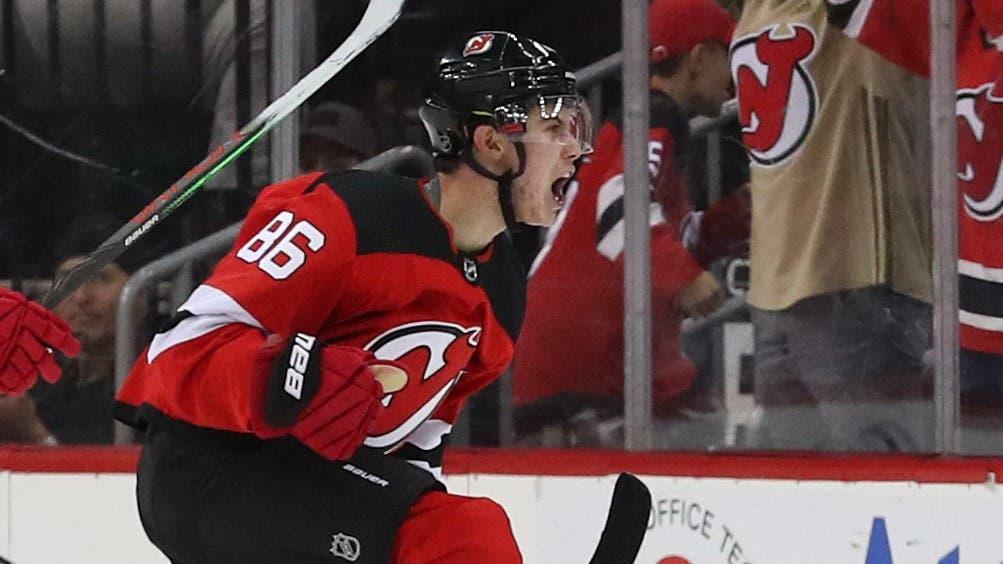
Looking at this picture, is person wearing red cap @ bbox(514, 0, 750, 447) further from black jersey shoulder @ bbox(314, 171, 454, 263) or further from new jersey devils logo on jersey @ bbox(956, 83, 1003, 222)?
black jersey shoulder @ bbox(314, 171, 454, 263)

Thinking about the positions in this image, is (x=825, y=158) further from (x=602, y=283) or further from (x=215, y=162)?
(x=215, y=162)

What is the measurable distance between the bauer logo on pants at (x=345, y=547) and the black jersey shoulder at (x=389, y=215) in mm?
315

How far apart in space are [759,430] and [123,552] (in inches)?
50.6

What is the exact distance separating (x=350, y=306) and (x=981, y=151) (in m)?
1.32

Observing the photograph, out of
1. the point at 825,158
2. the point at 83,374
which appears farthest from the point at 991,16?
the point at 83,374

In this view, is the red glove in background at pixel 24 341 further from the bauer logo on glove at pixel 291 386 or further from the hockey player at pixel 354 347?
the bauer logo on glove at pixel 291 386

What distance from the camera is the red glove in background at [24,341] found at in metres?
2.49

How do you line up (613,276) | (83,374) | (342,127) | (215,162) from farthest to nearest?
(83,374) < (342,127) < (613,276) < (215,162)

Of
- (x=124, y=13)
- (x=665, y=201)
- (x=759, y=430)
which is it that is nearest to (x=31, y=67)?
(x=124, y=13)

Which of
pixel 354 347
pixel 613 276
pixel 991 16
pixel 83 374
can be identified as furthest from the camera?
pixel 83 374

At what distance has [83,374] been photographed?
410 centimetres

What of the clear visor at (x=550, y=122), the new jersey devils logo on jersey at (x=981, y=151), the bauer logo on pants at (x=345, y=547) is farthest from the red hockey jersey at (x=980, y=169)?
the bauer logo on pants at (x=345, y=547)

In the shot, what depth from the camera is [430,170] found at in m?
3.78

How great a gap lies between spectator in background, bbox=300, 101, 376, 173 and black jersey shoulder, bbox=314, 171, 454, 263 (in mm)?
1458
